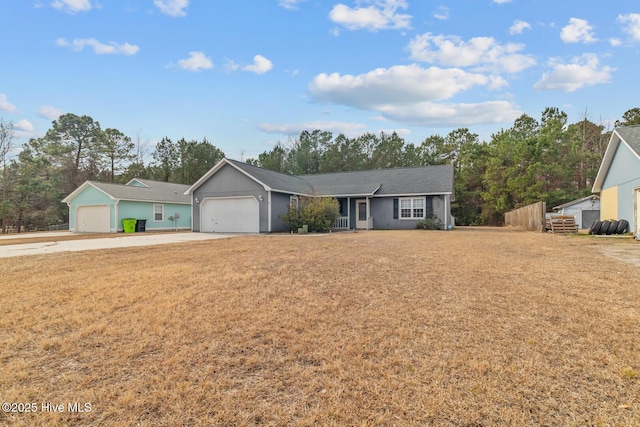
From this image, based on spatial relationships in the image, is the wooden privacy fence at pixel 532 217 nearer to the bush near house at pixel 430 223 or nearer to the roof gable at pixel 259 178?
the bush near house at pixel 430 223

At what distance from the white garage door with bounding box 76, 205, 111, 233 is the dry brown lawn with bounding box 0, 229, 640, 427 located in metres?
18.1

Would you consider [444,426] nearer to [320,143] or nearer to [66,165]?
[320,143]

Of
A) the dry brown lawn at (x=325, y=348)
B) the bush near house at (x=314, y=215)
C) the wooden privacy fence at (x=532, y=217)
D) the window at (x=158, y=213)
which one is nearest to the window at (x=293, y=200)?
the bush near house at (x=314, y=215)

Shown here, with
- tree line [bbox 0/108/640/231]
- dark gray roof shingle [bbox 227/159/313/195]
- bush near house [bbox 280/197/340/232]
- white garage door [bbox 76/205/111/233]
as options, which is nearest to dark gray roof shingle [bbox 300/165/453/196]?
dark gray roof shingle [bbox 227/159/313/195]

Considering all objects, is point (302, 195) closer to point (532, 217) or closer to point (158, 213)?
point (158, 213)

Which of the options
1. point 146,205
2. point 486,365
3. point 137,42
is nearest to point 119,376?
point 486,365

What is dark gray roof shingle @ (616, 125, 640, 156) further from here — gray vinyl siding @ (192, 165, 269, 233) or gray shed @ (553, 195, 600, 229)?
gray vinyl siding @ (192, 165, 269, 233)

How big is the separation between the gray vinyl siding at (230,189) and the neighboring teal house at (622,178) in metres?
16.8

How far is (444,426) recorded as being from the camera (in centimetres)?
216

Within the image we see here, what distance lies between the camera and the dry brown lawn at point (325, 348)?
93.0 inches

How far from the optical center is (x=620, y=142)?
15898 millimetres

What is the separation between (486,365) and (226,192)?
18.5 metres

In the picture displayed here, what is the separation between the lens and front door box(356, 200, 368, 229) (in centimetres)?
2219

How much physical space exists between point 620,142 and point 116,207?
29418 millimetres
